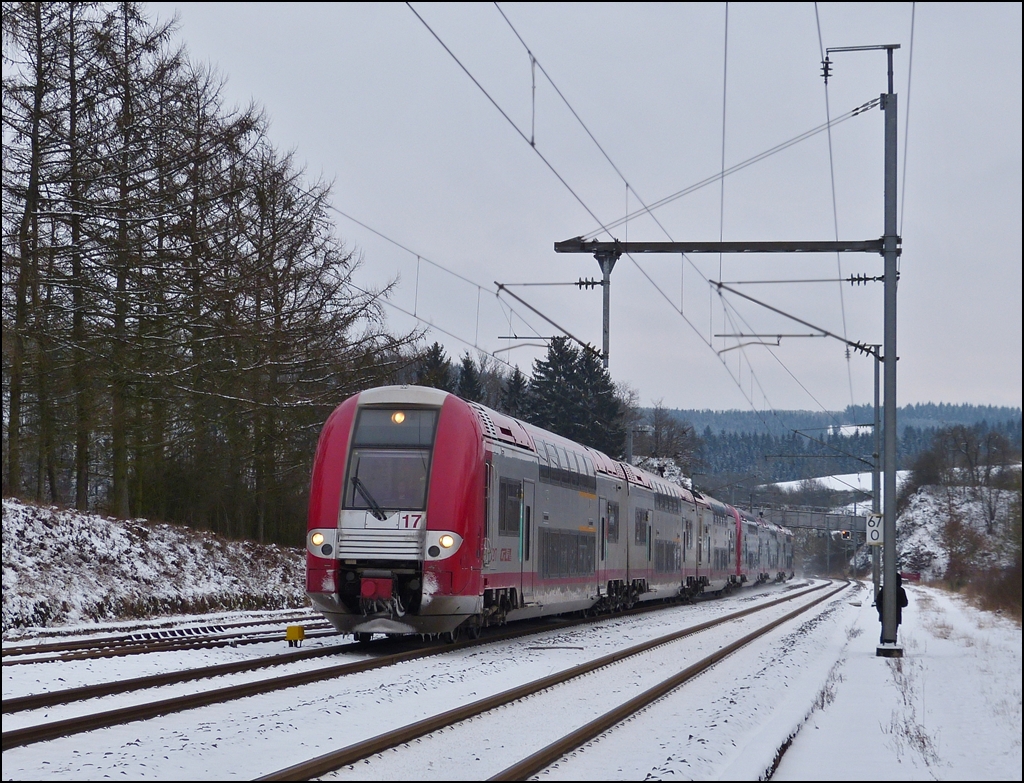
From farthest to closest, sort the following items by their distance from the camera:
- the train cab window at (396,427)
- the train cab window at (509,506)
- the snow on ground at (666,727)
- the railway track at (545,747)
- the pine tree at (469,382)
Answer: the pine tree at (469,382) → the train cab window at (509,506) → the train cab window at (396,427) → the snow on ground at (666,727) → the railway track at (545,747)

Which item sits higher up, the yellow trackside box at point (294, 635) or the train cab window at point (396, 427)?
the train cab window at point (396, 427)

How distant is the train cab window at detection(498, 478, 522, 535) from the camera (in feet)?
60.7

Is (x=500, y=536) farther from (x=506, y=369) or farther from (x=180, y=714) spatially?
(x=506, y=369)

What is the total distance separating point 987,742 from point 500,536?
969cm

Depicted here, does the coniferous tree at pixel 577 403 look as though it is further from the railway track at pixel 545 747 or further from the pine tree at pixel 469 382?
the railway track at pixel 545 747

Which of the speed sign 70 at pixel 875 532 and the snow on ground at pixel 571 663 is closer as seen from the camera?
the snow on ground at pixel 571 663

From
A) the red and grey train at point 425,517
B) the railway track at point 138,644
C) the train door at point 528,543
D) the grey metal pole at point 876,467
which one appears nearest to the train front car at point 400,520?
the red and grey train at point 425,517

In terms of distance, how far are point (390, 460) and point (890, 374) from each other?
782 centimetres

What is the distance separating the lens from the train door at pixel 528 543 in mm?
19734

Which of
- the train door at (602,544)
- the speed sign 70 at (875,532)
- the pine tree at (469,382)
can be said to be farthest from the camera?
the pine tree at (469,382)

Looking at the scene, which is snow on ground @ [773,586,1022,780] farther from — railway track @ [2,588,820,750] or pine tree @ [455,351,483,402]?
pine tree @ [455,351,483,402]

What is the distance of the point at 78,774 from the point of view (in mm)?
7883

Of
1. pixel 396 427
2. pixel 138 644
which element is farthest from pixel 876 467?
pixel 138 644

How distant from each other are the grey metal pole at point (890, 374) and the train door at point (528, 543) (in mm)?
5536
